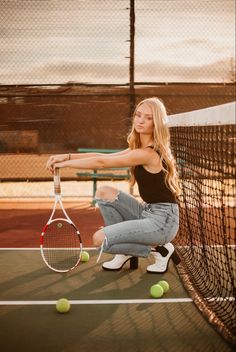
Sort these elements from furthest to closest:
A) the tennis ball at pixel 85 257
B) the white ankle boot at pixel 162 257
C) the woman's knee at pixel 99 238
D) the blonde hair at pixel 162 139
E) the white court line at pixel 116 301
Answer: the tennis ball at pixel 85 257 < the white ankle boot at pixel 162 257 < the blonde hair at pixel 162 139 < the woman's knee at pixel 99 238 < the white court line at pixel 116 301

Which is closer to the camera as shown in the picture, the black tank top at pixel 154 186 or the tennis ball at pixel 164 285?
the tennis ball at pixel 164 285

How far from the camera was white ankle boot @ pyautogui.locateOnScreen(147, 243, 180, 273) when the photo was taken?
15.4 ft

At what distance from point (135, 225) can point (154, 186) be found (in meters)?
0.36

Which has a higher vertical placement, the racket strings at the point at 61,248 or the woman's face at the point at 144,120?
the woman's face at the point at 144,120

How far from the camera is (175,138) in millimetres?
5625

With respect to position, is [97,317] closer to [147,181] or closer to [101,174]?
[147,181]

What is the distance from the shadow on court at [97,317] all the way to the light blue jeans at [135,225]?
31 centimetres

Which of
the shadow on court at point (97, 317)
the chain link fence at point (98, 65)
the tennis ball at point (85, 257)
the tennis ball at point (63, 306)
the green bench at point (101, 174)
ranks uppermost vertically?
the chain link fence at point (98, 65)

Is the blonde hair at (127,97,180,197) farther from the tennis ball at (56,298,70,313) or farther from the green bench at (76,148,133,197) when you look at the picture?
the green bench at (76,148,133,197)

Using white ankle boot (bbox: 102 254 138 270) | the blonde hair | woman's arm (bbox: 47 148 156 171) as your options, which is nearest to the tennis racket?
white ankle boot (bbox: 102 254 138 270)

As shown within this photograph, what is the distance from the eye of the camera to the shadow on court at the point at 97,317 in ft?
10.9

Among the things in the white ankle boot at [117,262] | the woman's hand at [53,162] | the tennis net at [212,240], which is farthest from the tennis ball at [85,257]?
the woman's hand at [53,162]

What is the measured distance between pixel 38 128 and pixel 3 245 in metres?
3.40

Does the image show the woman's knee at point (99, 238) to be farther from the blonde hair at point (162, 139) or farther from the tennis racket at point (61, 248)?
the blonde hair at point (162, 139)
